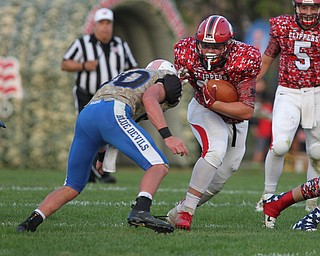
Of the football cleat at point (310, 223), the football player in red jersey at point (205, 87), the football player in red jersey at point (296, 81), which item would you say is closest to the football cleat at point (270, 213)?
the football cleat at point (310, 223)

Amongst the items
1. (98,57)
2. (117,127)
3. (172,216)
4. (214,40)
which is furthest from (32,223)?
(98,57)

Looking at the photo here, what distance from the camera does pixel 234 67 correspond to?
5.89 meters

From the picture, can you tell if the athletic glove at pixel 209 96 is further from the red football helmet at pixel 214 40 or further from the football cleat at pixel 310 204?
the football cleat at pixel 310 204

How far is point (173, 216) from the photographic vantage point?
614 cm

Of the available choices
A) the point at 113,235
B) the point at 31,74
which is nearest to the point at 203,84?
the point at 113,235

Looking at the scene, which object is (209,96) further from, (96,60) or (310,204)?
Result: (96,60)

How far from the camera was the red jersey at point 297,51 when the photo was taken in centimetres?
702

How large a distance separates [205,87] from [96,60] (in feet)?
14.5

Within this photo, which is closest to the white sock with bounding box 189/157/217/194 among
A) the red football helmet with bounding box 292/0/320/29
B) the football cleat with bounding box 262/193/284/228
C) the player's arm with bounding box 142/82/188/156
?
the football cleat with bounding box 262/193/284/228

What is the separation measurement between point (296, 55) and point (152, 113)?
84.7 inches

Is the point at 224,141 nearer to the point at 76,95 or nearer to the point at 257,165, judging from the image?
the point at 76,95

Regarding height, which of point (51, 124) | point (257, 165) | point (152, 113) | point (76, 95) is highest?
point (152, 113)

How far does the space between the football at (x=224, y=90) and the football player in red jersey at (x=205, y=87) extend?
0.11 feet

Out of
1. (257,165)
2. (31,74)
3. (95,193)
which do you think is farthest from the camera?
(257,165)
